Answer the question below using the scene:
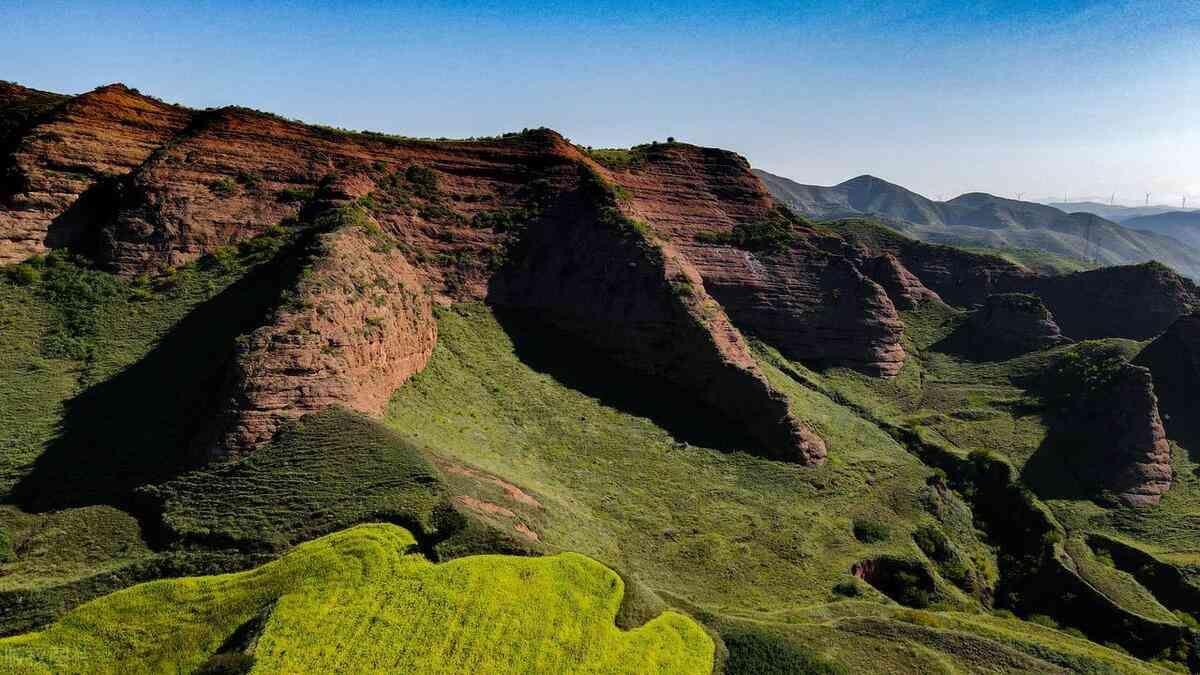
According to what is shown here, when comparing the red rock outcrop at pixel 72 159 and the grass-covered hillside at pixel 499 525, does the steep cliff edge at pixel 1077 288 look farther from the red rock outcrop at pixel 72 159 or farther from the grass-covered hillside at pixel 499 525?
the red rock outcrop at pixel 72 159

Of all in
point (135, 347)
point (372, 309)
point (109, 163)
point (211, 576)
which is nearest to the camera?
point (211, 576)

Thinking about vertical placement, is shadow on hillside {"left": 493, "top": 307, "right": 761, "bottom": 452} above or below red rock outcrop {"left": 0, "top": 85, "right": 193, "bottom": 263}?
below

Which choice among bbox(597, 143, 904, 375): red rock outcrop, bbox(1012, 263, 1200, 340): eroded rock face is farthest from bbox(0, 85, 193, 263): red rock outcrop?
bbox(1012, 263, 1200, 340): eroded rock face

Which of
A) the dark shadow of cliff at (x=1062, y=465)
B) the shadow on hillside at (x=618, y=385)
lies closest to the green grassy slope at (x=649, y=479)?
the shadow on hillside at (x=618, y=385)

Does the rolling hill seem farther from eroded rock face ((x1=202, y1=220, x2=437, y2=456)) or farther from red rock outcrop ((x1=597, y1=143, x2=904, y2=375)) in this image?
red rock outcrop ((x1=597, y1=143, x2=904, y2=375))

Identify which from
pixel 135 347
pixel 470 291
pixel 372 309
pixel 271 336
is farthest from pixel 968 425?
pixel 135 347

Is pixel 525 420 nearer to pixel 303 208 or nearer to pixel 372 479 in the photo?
pixel 372 479
